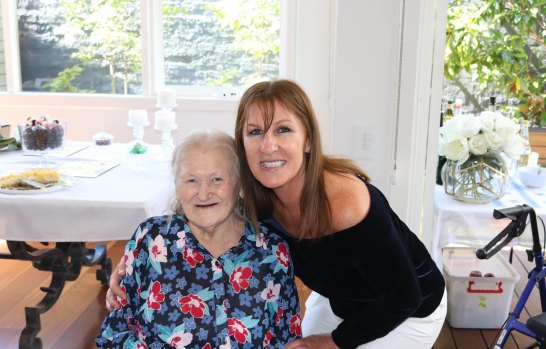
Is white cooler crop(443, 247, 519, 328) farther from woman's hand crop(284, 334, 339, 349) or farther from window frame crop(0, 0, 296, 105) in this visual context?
window frame crop(0, 0, 296, 105)

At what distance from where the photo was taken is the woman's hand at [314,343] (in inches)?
59.9

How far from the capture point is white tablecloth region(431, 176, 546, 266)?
223 cm

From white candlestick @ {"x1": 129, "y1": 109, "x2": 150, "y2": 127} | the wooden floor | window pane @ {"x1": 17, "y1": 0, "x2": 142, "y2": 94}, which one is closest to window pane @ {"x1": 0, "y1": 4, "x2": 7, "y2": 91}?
window pane @ {"x1": 17, "y1": 0, "x2": 142, "y2": 94}

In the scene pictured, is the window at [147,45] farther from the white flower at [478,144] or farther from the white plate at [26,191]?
the white flower at [478,144]

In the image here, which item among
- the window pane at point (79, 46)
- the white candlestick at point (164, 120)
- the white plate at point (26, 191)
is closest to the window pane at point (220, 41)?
the window pane at point (79, 46)

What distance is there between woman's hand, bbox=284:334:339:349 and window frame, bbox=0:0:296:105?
268 centimetres

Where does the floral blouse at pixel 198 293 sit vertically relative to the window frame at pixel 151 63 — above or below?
below

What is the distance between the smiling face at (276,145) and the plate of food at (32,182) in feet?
3.84

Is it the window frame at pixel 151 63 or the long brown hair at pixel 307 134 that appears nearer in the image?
the long brown hair at pixel 307 134

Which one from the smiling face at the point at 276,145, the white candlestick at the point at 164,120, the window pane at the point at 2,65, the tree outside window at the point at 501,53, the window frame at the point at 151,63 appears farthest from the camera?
the window pane at the point at 2,65

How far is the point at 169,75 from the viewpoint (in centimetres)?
431

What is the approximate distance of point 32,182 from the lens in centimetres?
225

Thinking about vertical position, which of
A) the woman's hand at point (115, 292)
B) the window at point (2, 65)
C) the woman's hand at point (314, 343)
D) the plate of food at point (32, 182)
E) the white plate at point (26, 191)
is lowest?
the woman's hand at point (314, 343)

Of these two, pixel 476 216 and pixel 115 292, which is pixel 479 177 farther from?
pixel 115 292
